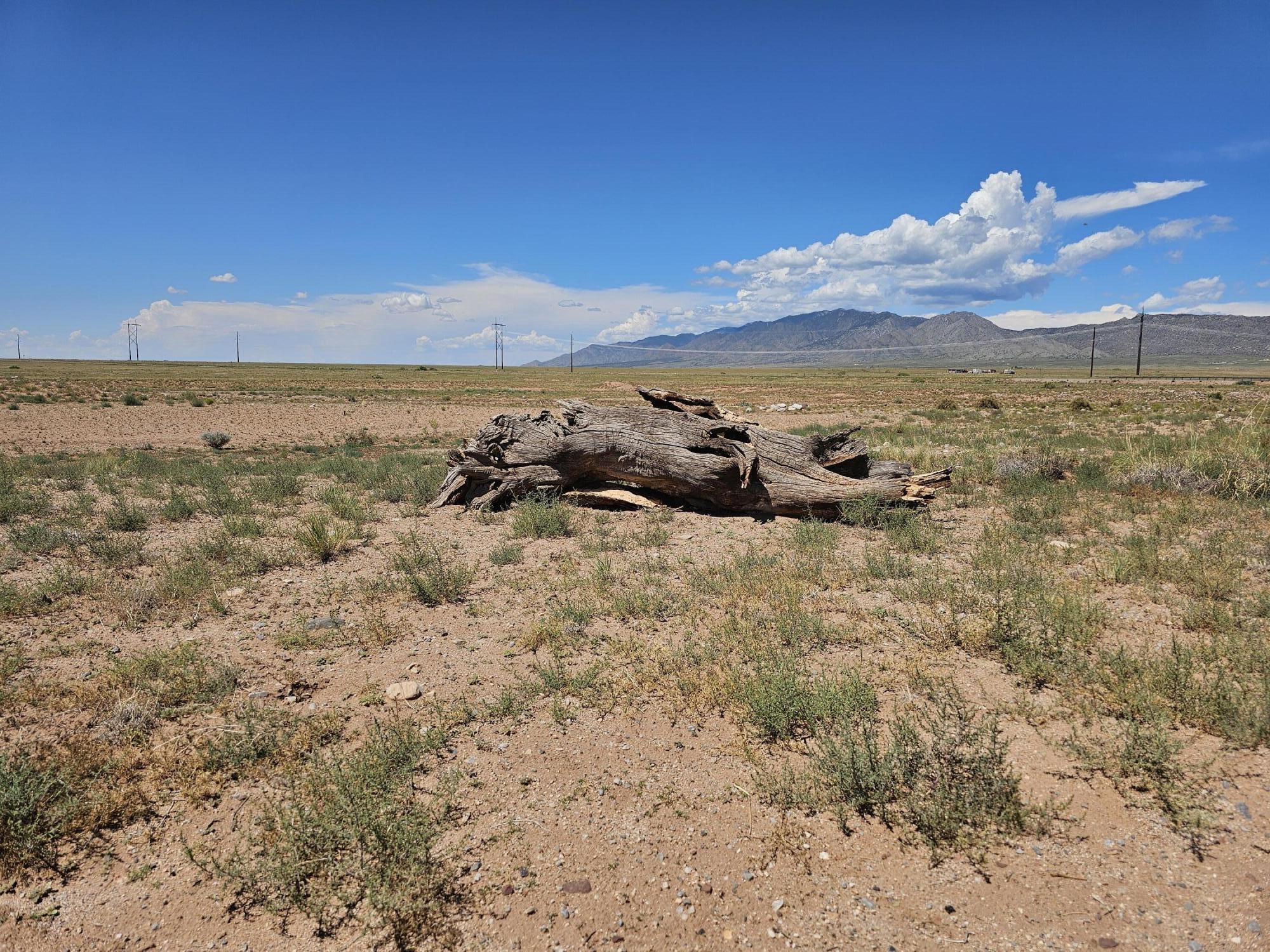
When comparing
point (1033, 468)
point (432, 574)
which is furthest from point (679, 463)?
point (1033, 468)

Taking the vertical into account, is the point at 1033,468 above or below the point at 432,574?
above

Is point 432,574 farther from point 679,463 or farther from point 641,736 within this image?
point 679,463

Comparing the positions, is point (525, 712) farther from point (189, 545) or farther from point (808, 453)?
point (808, 453)

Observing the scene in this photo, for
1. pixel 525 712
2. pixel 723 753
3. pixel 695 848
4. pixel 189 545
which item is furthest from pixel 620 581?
pixel 189 545

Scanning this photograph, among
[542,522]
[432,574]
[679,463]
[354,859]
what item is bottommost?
[354,859]

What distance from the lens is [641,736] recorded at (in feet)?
13.7

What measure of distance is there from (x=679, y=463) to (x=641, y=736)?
20.0ft

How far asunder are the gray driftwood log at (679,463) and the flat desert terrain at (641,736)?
1189mm

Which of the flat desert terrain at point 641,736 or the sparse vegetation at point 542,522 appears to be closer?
the flat desert terrain at point 641,736

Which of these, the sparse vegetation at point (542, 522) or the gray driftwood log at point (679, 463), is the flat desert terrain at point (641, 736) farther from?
the gray driftwood log at point (679, 463)

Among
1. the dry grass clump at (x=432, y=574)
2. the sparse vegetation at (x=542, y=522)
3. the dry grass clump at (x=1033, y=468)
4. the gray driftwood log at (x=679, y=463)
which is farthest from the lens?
the dry grass clump at (x=1033, y=468)

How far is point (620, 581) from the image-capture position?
6781mm

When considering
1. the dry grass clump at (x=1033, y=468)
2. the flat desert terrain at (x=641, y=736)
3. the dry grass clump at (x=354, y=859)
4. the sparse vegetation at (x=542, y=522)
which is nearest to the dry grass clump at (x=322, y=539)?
the flat desert terrain at (x=641, y=736)

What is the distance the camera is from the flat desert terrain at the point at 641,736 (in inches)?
114
